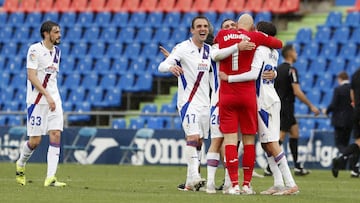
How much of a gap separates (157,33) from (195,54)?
1785cm

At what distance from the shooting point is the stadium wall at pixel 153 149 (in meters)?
23.7

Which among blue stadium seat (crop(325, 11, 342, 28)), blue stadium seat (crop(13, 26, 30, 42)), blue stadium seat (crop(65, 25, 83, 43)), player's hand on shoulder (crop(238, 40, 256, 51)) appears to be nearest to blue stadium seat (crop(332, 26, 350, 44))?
blue stadium seat (crop(325, 11, 342, 28))

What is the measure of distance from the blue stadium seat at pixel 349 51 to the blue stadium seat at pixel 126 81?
577 centimetres

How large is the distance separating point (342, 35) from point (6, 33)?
A: 442 inches

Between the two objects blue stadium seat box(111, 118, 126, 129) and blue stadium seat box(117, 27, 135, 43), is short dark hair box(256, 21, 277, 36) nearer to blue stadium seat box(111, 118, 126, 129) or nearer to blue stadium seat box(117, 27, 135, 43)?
blue stadium seat box(111, 118, 126, 129)

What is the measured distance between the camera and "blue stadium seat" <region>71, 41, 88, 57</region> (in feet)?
108

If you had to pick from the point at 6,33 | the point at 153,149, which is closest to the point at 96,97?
the point at 6,33

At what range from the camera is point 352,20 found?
2950 cm

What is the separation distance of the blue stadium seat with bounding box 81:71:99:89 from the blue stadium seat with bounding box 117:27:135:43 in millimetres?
1631

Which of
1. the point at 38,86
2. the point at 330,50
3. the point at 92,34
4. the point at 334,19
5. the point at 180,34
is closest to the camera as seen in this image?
the point at 38,86

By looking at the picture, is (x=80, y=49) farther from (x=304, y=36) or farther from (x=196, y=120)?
(x=196, y=120)

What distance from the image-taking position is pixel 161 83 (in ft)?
101

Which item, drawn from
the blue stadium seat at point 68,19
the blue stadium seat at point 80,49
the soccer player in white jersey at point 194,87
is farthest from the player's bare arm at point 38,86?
the blue stadium seat at point 68,19

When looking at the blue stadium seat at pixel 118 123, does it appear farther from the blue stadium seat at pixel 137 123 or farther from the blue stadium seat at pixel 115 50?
the blue stadium seat at pixel 115 50
